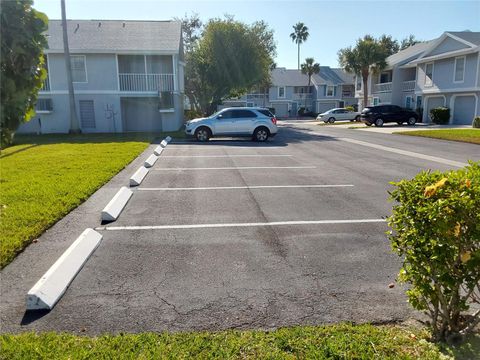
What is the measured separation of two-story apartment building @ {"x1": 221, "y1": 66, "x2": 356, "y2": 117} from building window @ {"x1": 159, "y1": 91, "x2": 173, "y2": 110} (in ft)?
132

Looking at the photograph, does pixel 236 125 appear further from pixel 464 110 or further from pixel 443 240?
pixel 464 110

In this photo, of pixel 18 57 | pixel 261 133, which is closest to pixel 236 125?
pixel 261 133

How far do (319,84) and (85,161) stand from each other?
58634 millimetres

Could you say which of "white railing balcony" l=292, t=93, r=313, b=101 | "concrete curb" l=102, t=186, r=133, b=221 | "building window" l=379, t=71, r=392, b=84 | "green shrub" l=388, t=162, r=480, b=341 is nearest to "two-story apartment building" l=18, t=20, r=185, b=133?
"concrete curb" l=102, t=186, r=133, b=221

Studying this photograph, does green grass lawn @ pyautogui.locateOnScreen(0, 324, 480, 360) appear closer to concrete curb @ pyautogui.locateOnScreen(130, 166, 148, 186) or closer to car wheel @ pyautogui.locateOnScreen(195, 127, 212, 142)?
concrete curb @ pyautogui.locateOnScreen(130, 166, 148, 186)

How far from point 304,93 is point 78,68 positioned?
4981 cm

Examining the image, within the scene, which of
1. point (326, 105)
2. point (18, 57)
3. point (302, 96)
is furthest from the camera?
point (302, 96)

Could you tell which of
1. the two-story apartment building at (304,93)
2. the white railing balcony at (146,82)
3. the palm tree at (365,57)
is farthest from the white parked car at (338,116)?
the white railing balcony at (146,82)

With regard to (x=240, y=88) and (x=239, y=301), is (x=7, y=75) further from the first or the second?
(x=240, y=88)

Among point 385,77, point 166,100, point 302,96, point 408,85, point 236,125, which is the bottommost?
point 236,125

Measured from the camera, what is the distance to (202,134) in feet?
66.4

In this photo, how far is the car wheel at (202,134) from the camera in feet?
66.2

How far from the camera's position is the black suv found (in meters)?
33.0

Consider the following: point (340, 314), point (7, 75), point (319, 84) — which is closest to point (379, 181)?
point (340, 314)
